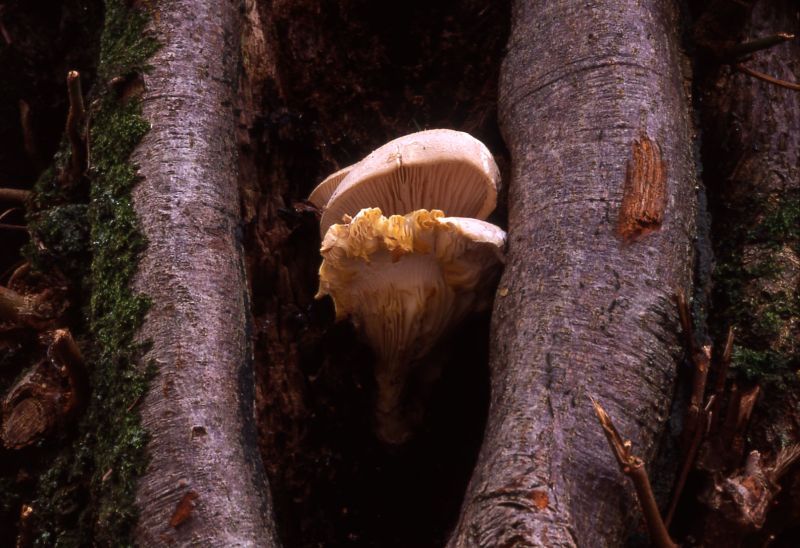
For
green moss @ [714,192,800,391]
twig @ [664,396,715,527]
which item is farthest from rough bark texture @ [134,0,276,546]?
green moss @ [714,192,800,391]

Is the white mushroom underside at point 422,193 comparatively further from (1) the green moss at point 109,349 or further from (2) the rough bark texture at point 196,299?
(1) the green moss at point 109,349

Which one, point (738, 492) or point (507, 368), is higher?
point (507, 368)

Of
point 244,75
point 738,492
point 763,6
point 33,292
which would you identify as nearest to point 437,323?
point 738,492

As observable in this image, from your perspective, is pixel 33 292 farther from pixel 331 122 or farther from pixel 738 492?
pixel 738 492

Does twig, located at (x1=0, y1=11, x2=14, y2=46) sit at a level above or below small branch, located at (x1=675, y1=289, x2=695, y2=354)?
above

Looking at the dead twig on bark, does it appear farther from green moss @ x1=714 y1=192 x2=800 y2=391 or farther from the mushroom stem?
green moss @ x1=714 y1=192 x2=800 y2=391
